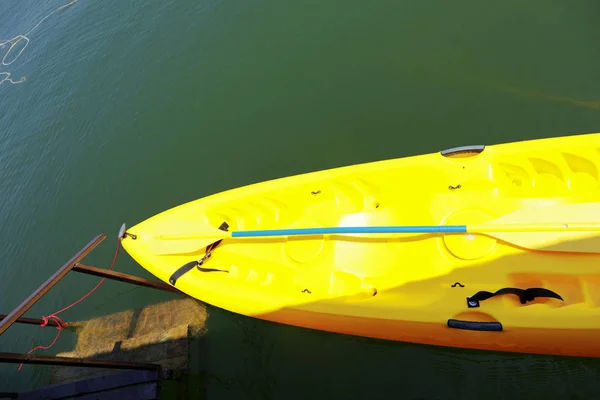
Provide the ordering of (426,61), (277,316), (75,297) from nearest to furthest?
(277,316) → (75,297) → (426,61)

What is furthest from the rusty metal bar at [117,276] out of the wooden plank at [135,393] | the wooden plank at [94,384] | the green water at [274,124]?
the wooden plank at [135,393]

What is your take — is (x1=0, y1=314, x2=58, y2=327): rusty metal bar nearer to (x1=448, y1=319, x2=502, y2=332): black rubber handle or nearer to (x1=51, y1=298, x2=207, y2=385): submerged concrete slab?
(x1=51, y1=298, x2=207, y2=385): submerged concrete slab

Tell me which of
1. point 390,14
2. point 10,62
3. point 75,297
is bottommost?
point 75,297

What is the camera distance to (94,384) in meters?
3.70

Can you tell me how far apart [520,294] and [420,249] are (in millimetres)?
870

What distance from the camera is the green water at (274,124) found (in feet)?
12.3

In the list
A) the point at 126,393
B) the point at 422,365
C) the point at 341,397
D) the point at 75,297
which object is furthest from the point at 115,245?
the point at 422,365

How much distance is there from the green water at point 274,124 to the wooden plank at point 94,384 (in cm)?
49

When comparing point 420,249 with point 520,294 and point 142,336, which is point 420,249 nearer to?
point 520,294

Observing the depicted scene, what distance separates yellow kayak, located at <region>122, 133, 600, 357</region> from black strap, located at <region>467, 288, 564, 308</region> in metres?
0.01

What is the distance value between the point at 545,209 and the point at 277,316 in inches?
97.7

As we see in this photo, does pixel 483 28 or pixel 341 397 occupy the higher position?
pixel 483 28

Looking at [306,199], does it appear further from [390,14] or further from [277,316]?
[390,14]

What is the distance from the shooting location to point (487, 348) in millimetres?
3238
